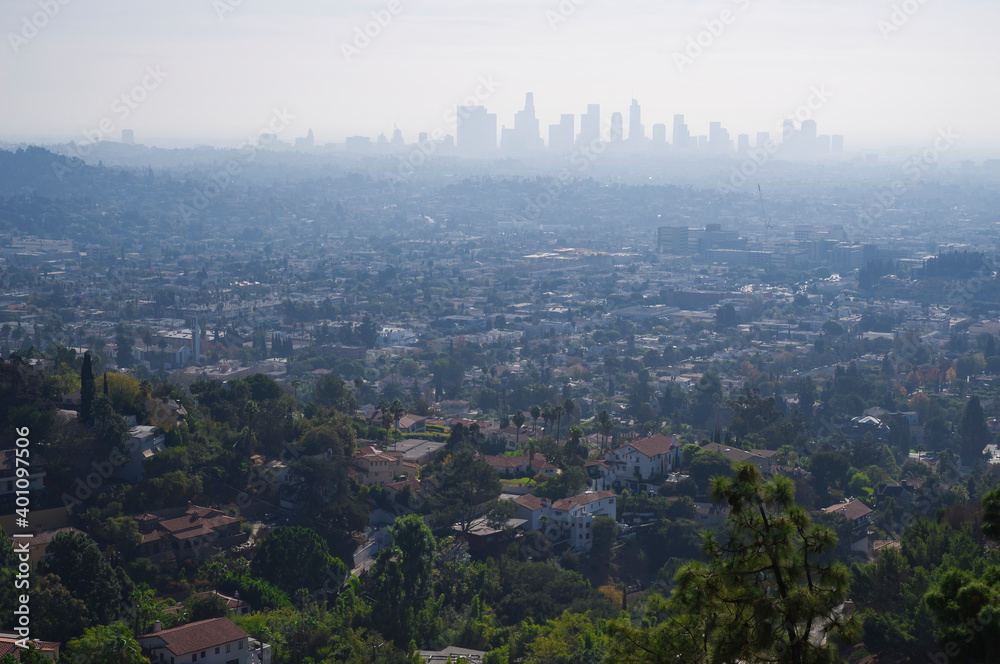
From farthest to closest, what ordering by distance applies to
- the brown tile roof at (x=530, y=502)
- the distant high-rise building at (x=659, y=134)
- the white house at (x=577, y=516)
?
1. the distant high-rise building at (x=659, y=134)
2. the brown tile roof at (x=530, y=502)
3. the white house at (x=577, y=516)

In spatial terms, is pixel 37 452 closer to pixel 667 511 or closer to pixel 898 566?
pixel 667 511

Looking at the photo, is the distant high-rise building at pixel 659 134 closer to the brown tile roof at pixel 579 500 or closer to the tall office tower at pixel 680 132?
the tall office tower at pixel 680 132

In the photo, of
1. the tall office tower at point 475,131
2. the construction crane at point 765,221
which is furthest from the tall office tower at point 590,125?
the construction crane at point 765,221

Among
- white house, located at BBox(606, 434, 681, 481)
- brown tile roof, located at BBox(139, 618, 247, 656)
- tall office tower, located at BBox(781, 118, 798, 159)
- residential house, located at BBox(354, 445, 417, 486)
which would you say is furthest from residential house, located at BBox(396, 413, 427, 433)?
tall office tower, located at BBox(781, 118, 798, 159)

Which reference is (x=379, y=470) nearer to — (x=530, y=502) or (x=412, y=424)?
(x=530, y=502)

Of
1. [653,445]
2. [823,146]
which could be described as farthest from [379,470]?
[823,146]

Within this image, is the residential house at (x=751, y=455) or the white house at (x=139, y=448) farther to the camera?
the residential house at (x=751, y=455)
